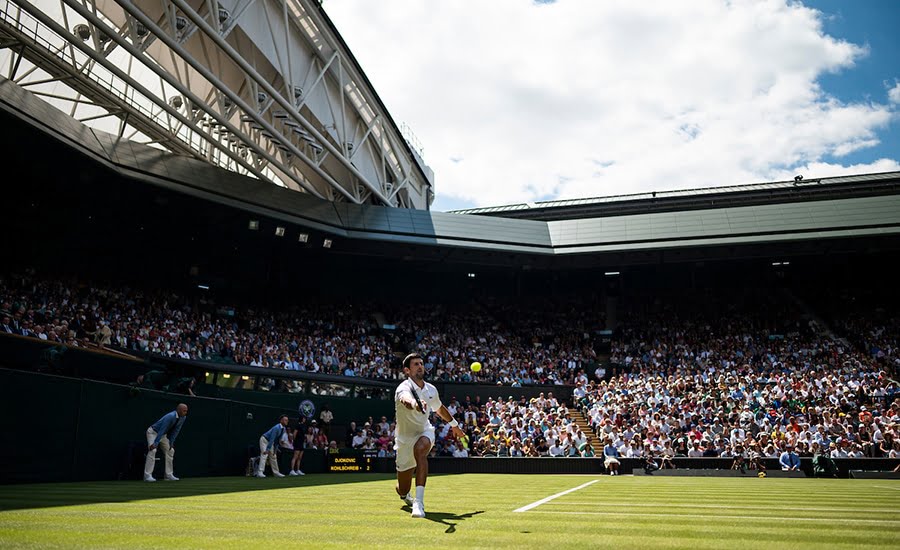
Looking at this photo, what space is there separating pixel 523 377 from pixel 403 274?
1116 cm

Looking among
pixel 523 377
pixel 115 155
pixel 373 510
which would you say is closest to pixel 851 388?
pixel 523 377

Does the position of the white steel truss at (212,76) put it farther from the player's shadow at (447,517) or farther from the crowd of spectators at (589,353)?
the player's shadow at (447,517)

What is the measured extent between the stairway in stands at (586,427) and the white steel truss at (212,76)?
1339 centimetres

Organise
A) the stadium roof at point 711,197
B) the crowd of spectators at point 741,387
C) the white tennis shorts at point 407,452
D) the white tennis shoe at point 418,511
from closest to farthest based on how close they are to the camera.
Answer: the white tennis shoe at point 418,511, the white tennis shorts at point 407,452, the crowd of spectators at point 741,387, the stadium roof at point 711,197

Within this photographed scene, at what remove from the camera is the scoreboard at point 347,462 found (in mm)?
23141

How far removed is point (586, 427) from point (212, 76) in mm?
20423

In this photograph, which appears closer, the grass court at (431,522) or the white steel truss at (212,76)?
the grass court at (431,522)

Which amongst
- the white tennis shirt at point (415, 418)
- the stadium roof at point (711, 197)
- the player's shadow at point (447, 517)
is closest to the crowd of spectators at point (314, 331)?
the stadium roof at point (711, 197)

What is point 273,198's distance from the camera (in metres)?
Answer: 29.8

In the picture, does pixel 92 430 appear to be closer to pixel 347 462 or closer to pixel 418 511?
pixel 418 511

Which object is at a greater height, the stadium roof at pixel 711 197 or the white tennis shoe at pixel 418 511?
the stadium roof at pixel 711 197

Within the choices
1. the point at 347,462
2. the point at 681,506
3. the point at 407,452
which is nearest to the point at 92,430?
the point at 407,452

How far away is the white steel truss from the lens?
1939 cm

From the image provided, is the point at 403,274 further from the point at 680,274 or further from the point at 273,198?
the point at 680,274
